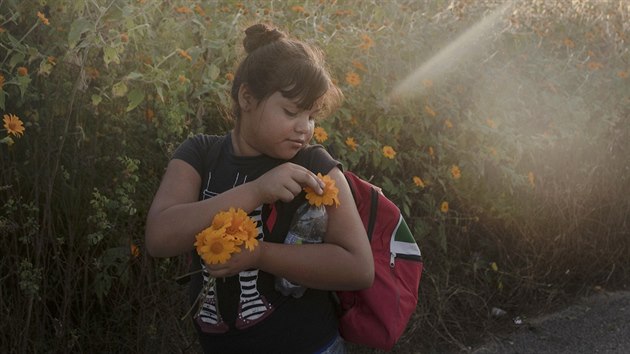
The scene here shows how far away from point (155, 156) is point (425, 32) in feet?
5.20

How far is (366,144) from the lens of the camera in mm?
3305

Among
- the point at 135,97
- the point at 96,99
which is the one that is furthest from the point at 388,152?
the point at 96,99

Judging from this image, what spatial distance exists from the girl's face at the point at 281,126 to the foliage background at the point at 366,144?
0.75 meters

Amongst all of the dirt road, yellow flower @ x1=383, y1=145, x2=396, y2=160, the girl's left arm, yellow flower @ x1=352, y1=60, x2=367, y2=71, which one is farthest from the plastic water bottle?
the dirt road

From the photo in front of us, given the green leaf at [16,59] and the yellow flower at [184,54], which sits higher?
the green leaf at [16,59]

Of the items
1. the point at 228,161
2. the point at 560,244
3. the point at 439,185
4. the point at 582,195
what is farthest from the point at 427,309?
the point at 228,161

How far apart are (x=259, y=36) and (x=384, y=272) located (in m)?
0.60

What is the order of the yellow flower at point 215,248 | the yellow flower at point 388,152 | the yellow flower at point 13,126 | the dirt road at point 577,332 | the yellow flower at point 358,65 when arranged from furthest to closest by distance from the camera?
1. the dirt road at point 577,332
2. the yellow flower at point 358,65
3. the yellow flower at point 388,152
4. the yellow flower at point 13,126
5. the yellow flower at point 215,248

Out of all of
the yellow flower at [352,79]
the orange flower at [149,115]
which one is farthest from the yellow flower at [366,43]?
the orange flower at [149,115]

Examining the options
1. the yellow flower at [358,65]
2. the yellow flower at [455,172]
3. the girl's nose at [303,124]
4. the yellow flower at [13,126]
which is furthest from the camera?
the yellow flower at [455,172]

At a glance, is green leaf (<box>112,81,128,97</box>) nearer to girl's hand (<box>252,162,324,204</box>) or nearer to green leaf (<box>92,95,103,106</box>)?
green leaf (<box>92,95,103,106</box>)

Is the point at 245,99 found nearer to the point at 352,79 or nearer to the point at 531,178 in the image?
the point at 352,79

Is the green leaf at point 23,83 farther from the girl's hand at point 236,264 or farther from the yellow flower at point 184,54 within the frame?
the girl's hand at point 236,264

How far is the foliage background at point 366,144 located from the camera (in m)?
2.62
